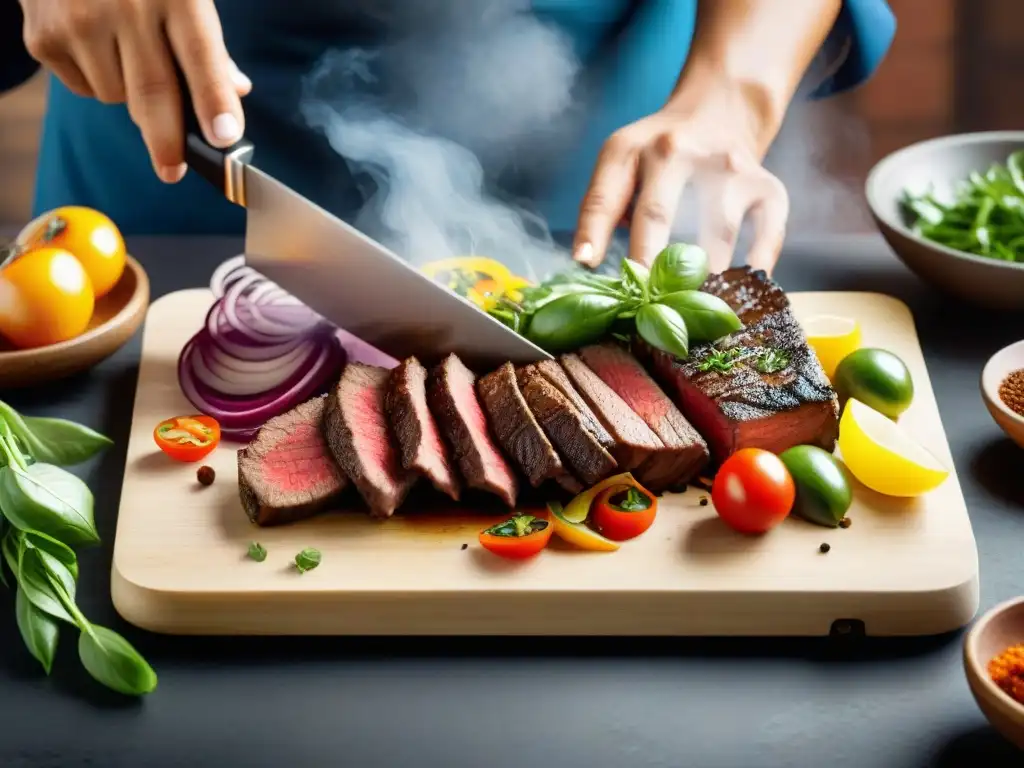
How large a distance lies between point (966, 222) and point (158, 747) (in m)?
2.44

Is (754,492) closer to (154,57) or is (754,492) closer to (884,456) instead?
(884,456)

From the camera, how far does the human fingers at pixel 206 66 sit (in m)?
2.66

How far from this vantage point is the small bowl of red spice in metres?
2.59

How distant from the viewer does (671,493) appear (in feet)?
8.29

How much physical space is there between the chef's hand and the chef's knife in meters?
0.48

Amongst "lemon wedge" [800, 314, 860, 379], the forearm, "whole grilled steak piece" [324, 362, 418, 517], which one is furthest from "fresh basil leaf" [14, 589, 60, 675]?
the forearm

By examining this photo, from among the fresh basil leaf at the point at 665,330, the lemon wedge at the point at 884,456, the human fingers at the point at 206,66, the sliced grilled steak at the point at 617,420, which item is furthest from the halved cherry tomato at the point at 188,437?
the lemon wedge at the point at 884,456

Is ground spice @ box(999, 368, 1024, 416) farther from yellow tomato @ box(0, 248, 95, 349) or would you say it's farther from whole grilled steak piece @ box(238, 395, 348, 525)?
yellow tomato @ box(0, 248, 95, 349)

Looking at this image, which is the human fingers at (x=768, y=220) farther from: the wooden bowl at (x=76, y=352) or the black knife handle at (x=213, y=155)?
the wooden bowl at (x=76, y=352)

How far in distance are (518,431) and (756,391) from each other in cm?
50

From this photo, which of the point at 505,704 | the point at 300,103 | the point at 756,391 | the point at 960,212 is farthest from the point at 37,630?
the point at 960,212

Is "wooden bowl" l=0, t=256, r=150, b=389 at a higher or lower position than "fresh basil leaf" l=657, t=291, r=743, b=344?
lower

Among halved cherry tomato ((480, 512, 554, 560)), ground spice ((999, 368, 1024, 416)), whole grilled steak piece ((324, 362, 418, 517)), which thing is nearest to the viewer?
halved cherry tomato ((480, 512, 554, 560))

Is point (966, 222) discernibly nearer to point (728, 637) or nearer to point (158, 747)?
point (728, 637)
